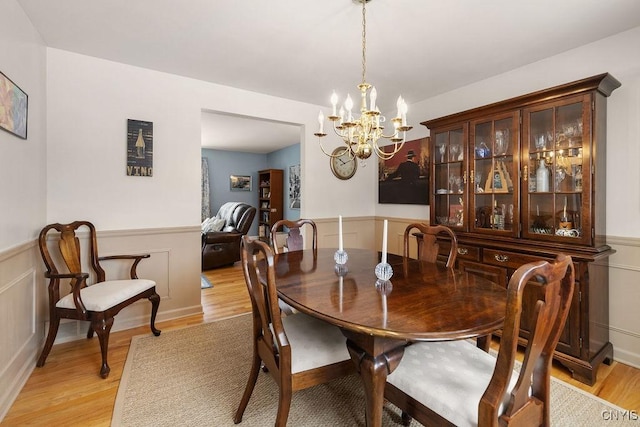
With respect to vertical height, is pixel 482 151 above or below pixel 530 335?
above

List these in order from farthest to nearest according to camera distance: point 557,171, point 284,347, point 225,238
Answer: point 225,238
point 557,171
point 284,347

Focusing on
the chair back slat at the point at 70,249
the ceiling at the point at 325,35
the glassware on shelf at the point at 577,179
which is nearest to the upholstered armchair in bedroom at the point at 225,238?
the chair back slat at the point at 70,249

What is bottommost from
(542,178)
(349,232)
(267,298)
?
(267,298)

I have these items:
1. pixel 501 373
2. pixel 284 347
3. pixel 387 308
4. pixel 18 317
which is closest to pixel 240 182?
pixel 18 317

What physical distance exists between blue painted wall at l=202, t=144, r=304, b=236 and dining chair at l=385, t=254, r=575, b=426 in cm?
572

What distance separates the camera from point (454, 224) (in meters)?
2.93

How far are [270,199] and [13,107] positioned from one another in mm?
5488

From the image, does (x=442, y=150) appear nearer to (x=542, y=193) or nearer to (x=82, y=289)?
(x=542, y=193)

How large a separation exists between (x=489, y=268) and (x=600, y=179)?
978mm

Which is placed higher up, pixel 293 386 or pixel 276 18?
pixel 276 18

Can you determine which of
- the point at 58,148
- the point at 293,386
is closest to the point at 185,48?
the point at 58,148

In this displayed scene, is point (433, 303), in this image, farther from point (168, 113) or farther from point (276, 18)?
point (168, 113)

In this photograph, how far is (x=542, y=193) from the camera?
2332 millimetres

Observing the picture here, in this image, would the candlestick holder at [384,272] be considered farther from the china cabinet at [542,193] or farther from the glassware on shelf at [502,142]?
the glassware on shelf at [502,142]
